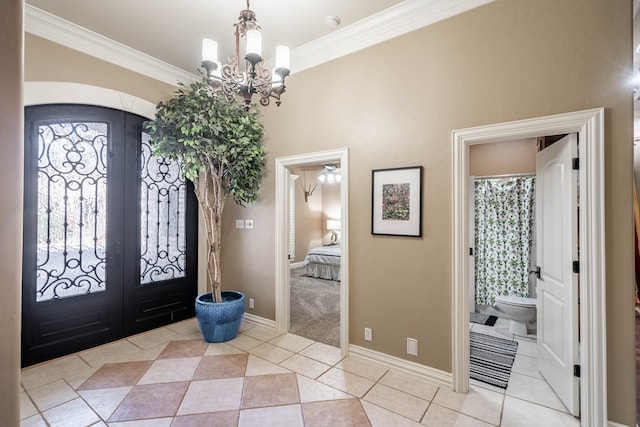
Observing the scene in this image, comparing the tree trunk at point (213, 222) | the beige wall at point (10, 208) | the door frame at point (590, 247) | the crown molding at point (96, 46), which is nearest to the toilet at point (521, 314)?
the door frame at point (590, 247)

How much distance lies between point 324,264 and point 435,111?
447cm

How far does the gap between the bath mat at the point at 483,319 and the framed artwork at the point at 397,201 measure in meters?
2.19

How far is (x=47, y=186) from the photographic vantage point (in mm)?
2902

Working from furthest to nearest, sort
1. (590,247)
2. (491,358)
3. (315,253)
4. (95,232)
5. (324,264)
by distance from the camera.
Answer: (315,253) < (324,264) < (95,232) < (491,358) < (590,247)

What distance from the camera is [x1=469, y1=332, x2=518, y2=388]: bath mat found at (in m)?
2.62

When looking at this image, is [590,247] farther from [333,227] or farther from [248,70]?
[333,227]

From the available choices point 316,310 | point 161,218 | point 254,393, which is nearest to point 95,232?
point 161,218

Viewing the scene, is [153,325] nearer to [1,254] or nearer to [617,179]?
[1,254]

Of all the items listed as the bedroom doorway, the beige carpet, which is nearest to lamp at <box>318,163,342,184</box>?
the bedroom doorway

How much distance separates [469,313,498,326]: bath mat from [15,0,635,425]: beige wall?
1798mm

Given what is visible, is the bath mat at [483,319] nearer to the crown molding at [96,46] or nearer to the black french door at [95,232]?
the black french door at [95,232]

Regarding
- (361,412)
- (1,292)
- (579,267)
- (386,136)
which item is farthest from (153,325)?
(579,267)

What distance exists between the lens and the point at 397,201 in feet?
8.96

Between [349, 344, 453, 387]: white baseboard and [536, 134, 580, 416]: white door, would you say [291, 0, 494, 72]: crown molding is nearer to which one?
Answer: [536, 134, 580, 416]: white door
